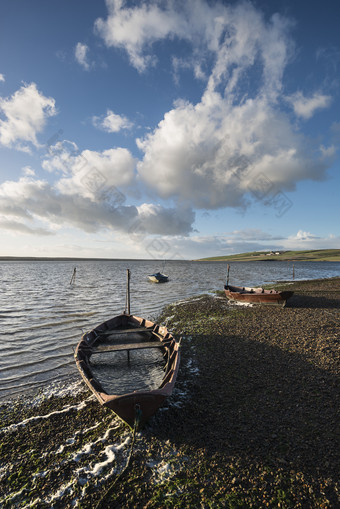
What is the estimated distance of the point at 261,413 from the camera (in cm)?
768

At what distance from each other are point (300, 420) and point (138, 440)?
16.0 ft

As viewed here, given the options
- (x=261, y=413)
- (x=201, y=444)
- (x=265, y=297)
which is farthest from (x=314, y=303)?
(x=201, y=444)

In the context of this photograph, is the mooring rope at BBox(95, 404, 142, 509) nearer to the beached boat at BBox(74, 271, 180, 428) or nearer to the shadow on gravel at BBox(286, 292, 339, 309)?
the beached boat at BBox(74, 271, 180, 428)

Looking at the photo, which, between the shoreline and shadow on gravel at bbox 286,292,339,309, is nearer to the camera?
the shoreline

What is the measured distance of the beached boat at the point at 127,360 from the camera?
22.1 ft

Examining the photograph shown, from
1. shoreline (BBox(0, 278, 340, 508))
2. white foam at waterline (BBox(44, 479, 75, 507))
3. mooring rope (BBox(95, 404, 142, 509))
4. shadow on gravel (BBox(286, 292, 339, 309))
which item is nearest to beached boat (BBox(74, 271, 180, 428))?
mooring rope (BBox(95, 404, 142, 509))

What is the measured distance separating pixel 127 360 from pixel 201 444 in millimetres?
6571

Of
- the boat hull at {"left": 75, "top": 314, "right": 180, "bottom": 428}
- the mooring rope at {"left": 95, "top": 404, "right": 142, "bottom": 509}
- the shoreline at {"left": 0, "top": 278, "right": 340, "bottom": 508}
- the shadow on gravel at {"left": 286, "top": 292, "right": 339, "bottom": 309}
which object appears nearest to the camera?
the mooring rope at {"left": 95, "top": 404, "right": 142, "bottom": 509}

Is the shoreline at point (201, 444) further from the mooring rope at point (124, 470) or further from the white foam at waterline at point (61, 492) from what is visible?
the mooring rope at point (124, 470)

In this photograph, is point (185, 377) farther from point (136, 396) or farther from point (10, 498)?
point (10, 498)

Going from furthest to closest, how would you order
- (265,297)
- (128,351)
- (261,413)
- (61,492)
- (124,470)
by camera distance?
(265,297) → (128,351) → (261,413) → (124,470) → (61,492)

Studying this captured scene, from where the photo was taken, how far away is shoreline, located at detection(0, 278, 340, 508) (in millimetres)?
5254

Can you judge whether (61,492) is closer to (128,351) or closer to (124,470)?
(124,470)

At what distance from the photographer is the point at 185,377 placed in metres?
10.4
